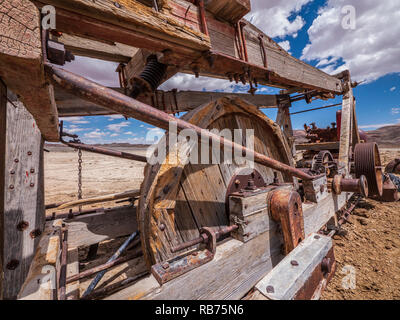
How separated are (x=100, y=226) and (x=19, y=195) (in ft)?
3.30

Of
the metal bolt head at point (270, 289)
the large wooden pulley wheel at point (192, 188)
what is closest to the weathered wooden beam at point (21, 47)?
the large wooden pulley wheel at point (192, 188)

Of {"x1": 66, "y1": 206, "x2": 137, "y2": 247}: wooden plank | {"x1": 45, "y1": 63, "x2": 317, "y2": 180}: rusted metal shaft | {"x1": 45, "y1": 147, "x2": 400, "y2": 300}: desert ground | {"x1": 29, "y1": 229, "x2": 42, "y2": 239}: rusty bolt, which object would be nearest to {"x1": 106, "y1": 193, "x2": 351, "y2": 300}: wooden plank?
{"x1": 45, "y1": 63, "x2": 317, "y2": 180}: rusted metal shaft

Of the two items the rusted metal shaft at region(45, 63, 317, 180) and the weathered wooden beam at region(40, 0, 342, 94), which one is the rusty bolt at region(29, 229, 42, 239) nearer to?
the rusted metal shaft at region(45, 63, 317, 180)

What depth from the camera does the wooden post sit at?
1.22 meters

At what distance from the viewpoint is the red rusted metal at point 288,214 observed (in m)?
1.47

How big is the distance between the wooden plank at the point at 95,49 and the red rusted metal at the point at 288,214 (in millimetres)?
2081

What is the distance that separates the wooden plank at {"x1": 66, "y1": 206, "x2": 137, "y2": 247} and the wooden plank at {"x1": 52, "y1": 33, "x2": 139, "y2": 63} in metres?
1.82

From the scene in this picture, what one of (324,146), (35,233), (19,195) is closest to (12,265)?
(35,233)

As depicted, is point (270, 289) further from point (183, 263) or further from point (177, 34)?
point (177, 34)

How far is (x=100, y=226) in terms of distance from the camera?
219cm

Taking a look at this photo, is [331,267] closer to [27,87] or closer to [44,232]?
[27,87]

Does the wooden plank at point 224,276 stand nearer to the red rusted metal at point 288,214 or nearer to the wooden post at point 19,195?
the red rusted metal at point 288,214

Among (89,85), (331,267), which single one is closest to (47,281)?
(89,85)
